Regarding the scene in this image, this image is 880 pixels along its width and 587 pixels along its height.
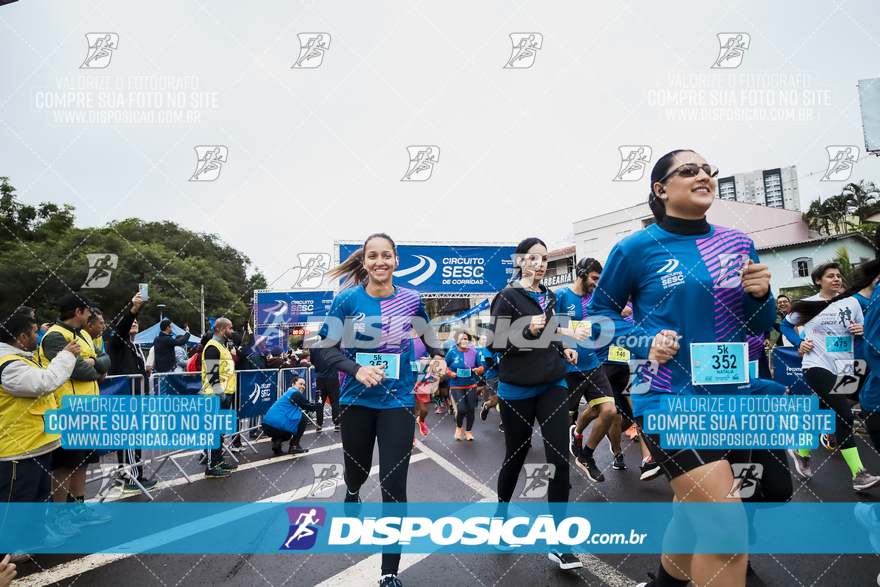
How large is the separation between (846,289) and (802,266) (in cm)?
2685

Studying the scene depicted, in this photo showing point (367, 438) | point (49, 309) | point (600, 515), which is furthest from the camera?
point (49, 309)

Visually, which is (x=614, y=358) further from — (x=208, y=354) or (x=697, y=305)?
(x=208, y=354)

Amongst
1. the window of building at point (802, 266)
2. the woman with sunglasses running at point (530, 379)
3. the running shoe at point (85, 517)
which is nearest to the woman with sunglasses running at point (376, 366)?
the woman with sunglasses running at point (530, 379)

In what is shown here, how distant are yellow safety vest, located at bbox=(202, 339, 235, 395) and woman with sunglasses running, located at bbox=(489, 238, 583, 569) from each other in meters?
4.81

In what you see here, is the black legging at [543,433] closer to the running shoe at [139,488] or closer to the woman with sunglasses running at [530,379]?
the woman with sunglasses running at [530,379]

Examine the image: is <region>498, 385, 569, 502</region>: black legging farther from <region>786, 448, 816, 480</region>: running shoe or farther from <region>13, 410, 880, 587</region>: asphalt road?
<region>786, 448, 816, 480</region>: running shoe

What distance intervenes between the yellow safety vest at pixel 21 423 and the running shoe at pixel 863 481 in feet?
22.3

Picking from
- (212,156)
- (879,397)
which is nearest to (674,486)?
(879,397)

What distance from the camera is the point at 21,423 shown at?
3.69m

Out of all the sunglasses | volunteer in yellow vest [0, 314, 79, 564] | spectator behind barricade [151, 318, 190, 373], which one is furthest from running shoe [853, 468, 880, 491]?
spectator behind barricade [151, 318, 190, 373]

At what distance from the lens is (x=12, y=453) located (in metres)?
3.57

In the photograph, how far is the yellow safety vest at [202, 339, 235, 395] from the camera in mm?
6875

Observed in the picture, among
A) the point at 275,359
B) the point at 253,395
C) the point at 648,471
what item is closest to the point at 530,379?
the point at 648,471

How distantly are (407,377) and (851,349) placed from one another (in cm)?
420
